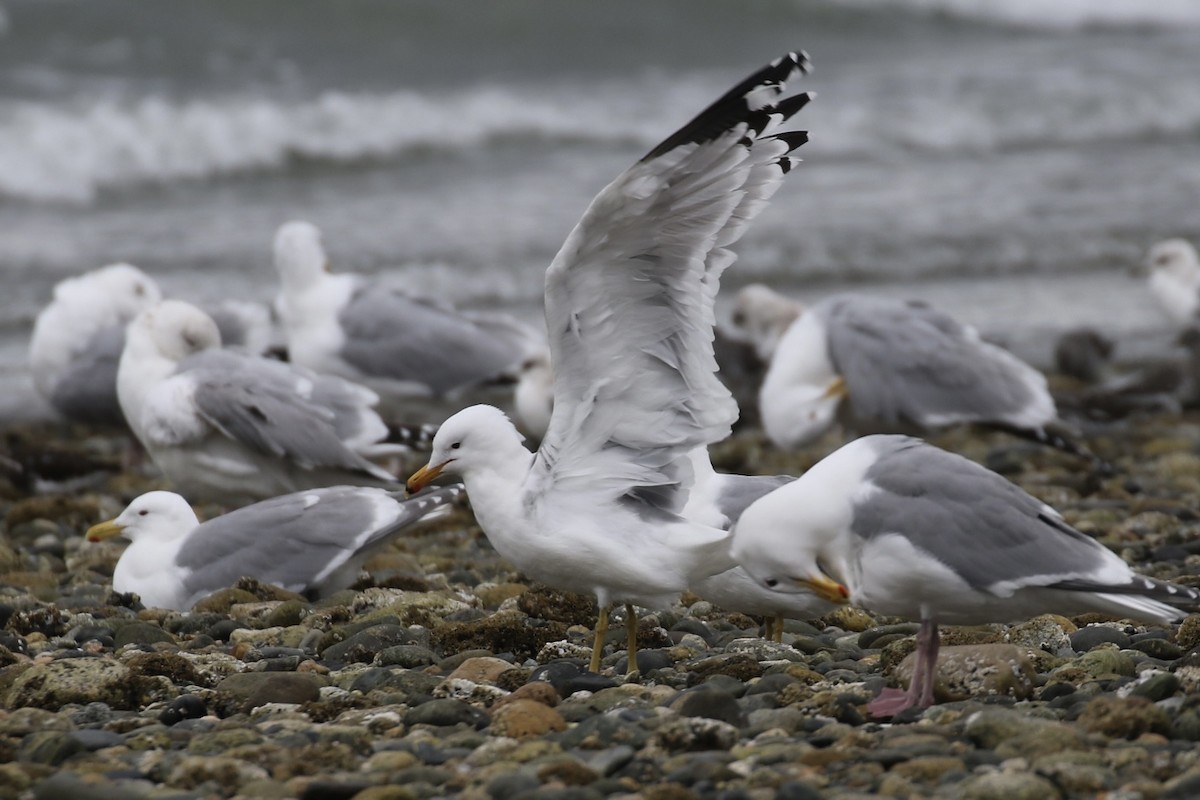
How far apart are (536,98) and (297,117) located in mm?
2535

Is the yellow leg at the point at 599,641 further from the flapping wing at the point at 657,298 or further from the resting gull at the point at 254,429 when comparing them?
the resting gull at the point at 254,429

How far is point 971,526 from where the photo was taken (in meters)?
3.97

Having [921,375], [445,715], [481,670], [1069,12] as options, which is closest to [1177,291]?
[921,375]

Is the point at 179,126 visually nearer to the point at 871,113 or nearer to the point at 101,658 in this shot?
the point at 871,113

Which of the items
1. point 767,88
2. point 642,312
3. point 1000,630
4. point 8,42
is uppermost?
point 8,42

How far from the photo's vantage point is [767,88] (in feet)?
13.3

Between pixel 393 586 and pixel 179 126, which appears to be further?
pixel 179 126

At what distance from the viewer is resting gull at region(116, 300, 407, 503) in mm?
6520

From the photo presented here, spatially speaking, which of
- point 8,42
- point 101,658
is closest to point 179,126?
point 8,42

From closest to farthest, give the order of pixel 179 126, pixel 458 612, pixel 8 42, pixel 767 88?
pixel 767 88, pixel 458 612, pixel 179 126, pixel 8 42

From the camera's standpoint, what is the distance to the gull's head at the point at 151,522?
575 cm

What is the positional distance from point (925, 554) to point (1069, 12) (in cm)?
2173

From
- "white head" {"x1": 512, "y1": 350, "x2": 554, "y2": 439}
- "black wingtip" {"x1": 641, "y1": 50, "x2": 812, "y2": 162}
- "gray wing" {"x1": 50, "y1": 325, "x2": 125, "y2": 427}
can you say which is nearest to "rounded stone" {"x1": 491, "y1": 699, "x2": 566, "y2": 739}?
"black wingtip" {"x1": 641, "y1": 50, "x2": 812, "y2": 162}

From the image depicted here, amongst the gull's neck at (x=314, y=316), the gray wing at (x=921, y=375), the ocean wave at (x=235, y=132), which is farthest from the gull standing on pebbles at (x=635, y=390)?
the ocean wave at (x=235, y=132)
